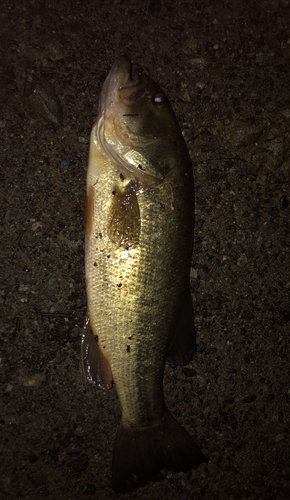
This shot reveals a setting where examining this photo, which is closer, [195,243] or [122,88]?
[122,88]

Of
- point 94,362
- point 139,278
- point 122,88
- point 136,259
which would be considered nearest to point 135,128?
point 122,88

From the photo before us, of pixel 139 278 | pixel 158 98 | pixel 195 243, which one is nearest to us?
pixel 139 278

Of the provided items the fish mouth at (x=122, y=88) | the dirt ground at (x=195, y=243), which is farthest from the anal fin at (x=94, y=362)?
the fish mouth at (x=122, y=88)

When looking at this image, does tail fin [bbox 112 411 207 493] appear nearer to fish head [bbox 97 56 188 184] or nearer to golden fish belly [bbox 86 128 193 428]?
golden fish belly [bbox 86 128 193 428]

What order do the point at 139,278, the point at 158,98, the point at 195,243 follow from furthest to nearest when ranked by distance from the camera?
the point at 195,243
the point at 158,98
the point at 139,278

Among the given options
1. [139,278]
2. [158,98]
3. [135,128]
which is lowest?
[139,278]

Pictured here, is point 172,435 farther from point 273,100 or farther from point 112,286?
point 273,100

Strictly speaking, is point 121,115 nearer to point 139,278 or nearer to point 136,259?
point 136,259

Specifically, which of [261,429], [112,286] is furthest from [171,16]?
[261,429]
